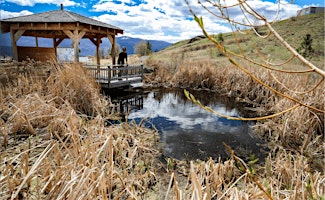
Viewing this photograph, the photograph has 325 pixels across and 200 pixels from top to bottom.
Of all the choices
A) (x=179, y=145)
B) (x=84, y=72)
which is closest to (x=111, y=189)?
(x=179, y=145)

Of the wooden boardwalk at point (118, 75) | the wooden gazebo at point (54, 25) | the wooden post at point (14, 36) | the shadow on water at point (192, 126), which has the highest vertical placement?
the wooden gazebo at point (54, 25)

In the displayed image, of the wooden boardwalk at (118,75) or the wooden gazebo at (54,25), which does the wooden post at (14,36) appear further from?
the wooden boardwalk at (118,75)

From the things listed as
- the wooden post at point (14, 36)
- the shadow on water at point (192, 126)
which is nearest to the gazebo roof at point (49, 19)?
the wooden post at point (14, 36)

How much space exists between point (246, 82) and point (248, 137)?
4548 millimetres

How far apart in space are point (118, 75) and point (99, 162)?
26.3 ft

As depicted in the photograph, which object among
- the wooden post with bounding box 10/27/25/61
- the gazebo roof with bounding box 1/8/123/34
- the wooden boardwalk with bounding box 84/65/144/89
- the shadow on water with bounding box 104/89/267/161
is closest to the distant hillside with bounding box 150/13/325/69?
the wooden boardwalk with bounding box 84/65/144/89

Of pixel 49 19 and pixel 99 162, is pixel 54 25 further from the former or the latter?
pixel 99 162

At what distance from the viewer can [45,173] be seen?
7.29ft

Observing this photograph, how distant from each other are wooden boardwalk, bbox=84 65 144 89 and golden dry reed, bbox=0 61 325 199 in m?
3.18

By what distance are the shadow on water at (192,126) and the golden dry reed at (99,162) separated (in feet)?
1.30

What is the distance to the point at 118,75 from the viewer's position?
34.8 ft

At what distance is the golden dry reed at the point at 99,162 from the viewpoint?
192 centimetres

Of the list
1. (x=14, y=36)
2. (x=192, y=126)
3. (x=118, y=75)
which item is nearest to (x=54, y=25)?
(x=14, y=36)

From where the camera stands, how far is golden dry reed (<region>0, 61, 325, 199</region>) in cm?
192
